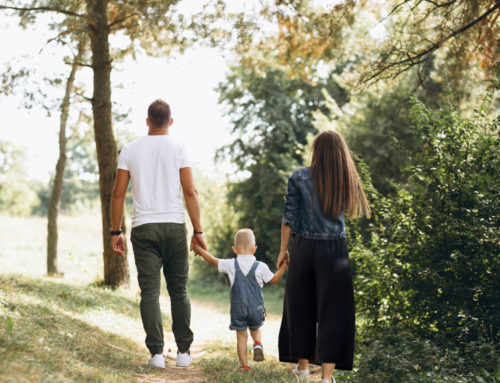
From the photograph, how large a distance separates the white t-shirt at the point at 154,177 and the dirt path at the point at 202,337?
4.47ft

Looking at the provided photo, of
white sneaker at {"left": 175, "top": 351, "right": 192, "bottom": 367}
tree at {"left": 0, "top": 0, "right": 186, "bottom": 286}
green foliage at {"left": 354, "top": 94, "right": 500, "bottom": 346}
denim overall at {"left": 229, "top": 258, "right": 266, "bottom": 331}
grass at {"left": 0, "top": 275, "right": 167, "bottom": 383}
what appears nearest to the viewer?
grass at {"left": 0, "top": 275, "right": 167, "bottom": 383}

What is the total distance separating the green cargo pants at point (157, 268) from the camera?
14.9ft

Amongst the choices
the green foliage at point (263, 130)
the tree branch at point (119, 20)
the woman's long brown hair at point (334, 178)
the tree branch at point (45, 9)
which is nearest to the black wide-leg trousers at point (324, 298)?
the woman's long brown hair at point (334, 178)

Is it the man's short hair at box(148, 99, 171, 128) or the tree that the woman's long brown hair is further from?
the tree

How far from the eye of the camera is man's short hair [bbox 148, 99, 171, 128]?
4711 mm

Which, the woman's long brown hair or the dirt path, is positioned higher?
the woman's long brown hair

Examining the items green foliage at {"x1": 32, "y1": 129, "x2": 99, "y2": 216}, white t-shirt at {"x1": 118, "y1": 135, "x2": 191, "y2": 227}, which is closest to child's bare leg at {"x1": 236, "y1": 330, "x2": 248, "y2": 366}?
white t-shirt at {"x1": 118, "y1": 135, "x2": 191, "y2": 227}

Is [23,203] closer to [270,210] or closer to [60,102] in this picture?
[270,210]

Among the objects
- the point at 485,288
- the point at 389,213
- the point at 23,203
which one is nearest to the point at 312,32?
the point at 389,213

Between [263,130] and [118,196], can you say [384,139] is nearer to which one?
[263,130]

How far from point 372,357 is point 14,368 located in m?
3.63

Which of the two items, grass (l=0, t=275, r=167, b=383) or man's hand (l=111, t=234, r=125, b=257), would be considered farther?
man's hand (l=111, t=234, r=125, b=257)

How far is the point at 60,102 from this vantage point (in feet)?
31.7

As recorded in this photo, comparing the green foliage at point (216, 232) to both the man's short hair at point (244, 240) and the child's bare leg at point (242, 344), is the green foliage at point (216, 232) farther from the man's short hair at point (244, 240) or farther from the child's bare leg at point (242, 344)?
the man's short hair at point (244, 240)
